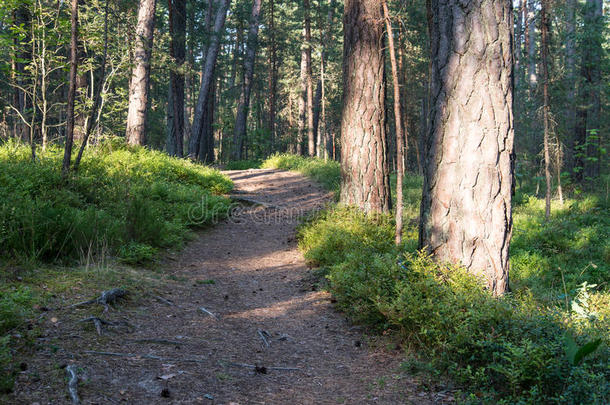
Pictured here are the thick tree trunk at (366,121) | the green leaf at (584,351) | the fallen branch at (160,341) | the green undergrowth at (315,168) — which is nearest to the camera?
the green leaf at (584,351)

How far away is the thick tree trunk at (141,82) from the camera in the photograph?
437 inches

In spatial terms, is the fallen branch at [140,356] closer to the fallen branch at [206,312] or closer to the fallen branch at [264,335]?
the fallen branch at [264,335]

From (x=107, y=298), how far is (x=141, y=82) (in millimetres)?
8952

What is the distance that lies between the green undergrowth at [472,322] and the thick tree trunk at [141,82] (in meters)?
7.58

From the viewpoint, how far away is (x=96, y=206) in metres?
6.56

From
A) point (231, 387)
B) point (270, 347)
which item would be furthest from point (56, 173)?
point (231, 387)

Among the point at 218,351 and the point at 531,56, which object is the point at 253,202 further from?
the point at 531,56

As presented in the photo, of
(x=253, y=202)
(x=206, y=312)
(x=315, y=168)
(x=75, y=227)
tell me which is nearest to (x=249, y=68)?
(x=315, y=168)

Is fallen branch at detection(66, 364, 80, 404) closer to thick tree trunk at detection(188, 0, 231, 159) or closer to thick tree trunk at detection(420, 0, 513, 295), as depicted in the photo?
thick tree trunk at detection(420, 0, 513, 295)

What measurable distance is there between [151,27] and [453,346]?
11.5m

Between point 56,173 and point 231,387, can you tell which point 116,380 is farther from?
point 56,173

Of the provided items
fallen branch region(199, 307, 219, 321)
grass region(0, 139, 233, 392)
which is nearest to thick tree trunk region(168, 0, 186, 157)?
grass region(0, 139, 233, 392)

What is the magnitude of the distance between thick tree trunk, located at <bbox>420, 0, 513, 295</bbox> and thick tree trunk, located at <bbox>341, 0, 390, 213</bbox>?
297 cm

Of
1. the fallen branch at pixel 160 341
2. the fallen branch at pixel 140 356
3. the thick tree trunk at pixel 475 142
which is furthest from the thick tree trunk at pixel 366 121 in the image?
the fallen branch at pixel 140 356
